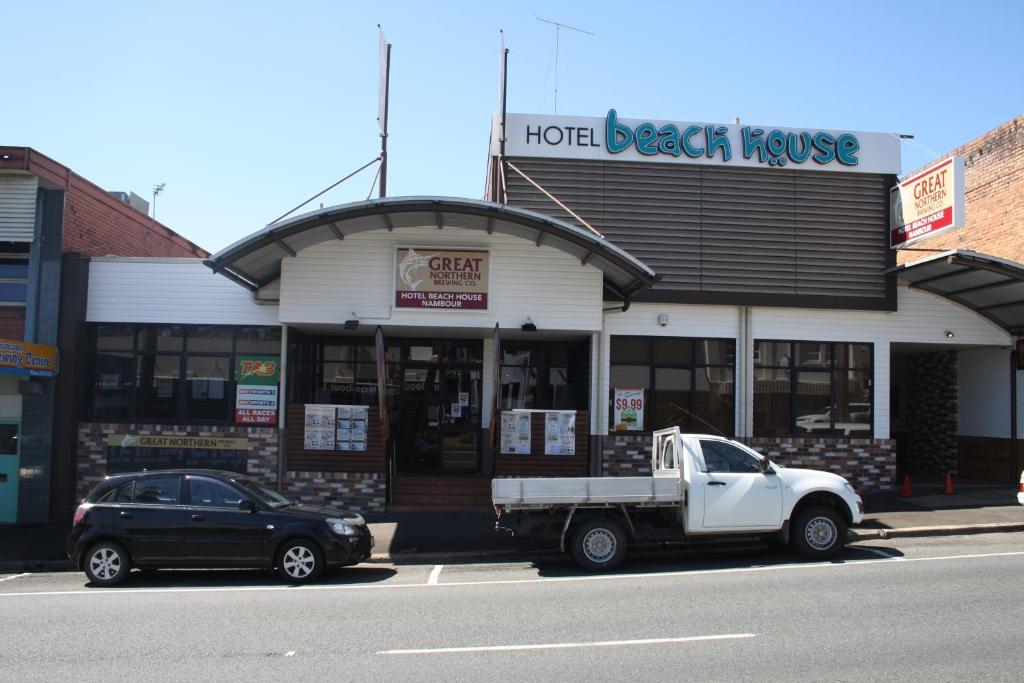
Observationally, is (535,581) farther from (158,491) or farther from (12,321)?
(12,321)

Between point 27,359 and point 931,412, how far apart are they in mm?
19858

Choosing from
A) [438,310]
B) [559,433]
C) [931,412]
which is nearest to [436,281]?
[438,310]

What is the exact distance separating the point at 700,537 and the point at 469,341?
7655 mm

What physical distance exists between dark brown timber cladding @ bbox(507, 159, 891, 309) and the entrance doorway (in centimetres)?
364

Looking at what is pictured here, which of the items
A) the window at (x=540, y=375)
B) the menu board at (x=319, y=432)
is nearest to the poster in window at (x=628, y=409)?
the window at (x=540, y=375)

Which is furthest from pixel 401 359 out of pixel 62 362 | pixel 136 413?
pixel 62 362

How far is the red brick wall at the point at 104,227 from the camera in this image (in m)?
15.8

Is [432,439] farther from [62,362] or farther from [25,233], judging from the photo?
[25,233]

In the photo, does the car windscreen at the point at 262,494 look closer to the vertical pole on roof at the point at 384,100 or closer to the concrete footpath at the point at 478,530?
the concrete footpath at the point at 478,530

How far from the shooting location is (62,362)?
15398mm

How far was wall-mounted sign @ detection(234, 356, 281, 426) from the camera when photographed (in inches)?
615

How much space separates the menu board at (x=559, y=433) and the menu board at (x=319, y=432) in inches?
165

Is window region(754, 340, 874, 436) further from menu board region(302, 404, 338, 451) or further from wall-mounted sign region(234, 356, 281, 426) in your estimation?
wall-mounted sign region(234, 356, 281, 426)

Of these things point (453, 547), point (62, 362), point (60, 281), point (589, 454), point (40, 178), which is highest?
point (40, 178)
